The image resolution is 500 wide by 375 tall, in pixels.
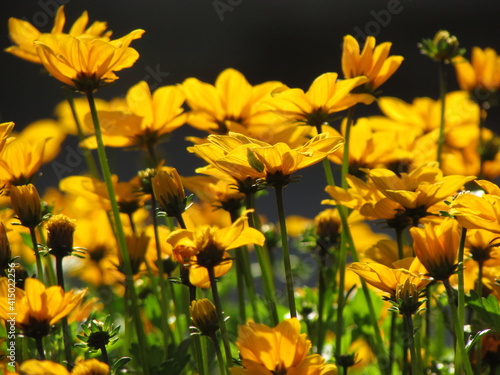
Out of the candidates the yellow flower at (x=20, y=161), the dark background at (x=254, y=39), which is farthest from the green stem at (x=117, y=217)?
the dark background at (x=254, y=39)

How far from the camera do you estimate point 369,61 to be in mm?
761

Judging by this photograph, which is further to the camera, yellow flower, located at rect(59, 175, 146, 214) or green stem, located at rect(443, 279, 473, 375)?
yellow flower, located at rect(59, 175, 146, 214)

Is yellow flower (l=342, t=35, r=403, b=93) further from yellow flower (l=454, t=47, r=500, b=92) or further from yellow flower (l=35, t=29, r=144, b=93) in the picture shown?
yellow flower (l=454, t=47, r=500, b=92)

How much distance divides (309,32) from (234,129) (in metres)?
3.09

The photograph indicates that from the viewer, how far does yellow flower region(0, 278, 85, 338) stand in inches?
22.6

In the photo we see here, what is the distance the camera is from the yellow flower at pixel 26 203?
65cm

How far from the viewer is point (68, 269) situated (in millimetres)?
1162

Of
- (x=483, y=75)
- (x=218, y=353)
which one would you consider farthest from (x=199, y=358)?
(x=483, y=75)

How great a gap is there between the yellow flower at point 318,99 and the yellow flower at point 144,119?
141 millimetres

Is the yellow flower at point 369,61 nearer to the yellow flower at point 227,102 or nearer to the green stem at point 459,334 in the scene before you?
the yellow flower at point 227,102

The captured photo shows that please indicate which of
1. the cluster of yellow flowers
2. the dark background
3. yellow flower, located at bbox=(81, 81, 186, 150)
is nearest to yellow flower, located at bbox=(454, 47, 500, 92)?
the cluster of yellow flowers

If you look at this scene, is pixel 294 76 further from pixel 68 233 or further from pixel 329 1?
pixel 68 233

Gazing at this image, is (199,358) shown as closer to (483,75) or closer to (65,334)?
(65,334)

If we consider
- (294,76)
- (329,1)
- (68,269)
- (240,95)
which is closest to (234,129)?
(240,95)
